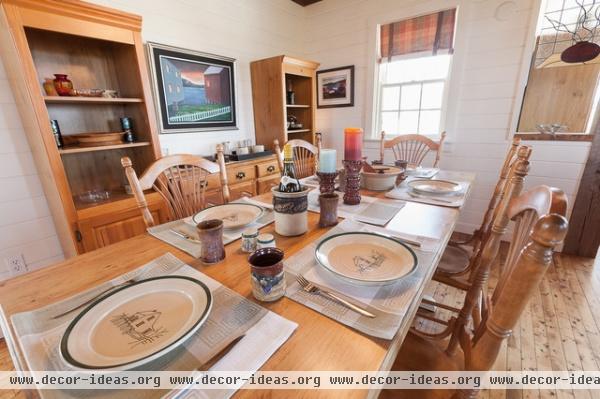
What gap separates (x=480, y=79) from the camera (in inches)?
93.4

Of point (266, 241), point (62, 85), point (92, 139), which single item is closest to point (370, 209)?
point (266, 241)

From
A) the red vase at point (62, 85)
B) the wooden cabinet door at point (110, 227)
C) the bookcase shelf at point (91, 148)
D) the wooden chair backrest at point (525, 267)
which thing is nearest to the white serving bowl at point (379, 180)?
the wooden chair backrest at point (525, 267)

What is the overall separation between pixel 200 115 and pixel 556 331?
9.85ft

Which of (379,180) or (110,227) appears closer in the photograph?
(379,180)

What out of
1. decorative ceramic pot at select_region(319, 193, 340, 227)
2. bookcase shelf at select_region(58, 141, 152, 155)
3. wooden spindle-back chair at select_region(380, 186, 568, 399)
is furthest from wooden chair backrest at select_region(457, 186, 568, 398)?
bookcase shelf at select_region(58, 141, 152, 155)

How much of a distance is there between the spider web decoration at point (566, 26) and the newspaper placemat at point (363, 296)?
262cm

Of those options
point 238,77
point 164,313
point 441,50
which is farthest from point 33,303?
point 441,50

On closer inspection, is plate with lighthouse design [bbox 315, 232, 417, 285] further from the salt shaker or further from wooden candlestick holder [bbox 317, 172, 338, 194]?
wooden candlestick holder [bbox 317, 172, 338, 194]

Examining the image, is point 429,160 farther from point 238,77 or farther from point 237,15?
point 237,15

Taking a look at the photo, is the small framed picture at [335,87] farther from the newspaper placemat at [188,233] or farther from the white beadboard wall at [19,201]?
the white beadboard wall at [19,201]

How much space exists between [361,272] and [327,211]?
0.33 metres

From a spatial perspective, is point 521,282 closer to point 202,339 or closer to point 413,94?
point 202,339

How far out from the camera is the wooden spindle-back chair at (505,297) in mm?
390

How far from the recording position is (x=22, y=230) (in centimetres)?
169
